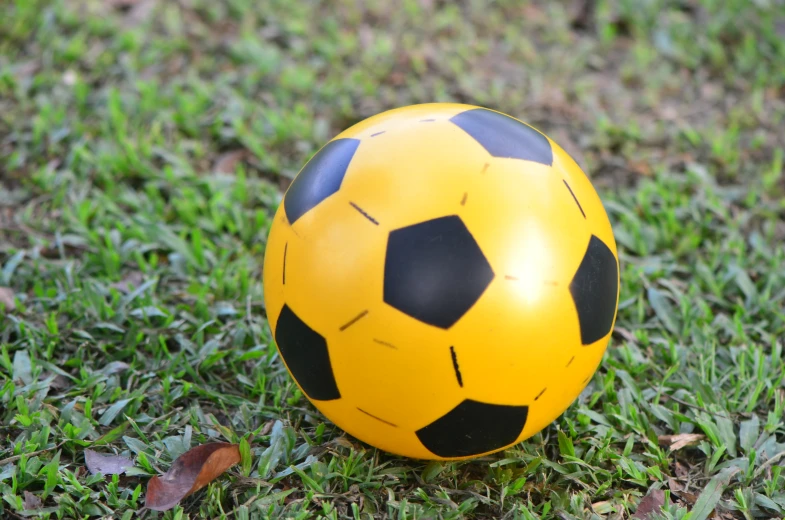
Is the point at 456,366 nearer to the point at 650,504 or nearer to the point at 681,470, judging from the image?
the point at 650,504

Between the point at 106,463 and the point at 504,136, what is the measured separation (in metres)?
1.36

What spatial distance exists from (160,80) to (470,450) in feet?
8.82

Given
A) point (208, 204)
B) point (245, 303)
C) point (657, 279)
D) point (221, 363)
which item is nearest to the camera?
point (221, 363)

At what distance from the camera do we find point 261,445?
2.20 metres

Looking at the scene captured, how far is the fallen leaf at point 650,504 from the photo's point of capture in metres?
2.04

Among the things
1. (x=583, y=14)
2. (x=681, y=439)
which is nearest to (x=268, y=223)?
(x=681, y=439)

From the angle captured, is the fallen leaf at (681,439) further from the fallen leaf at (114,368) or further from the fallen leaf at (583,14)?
the fallen leaf at (583,14)

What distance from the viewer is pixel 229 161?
11.2ft

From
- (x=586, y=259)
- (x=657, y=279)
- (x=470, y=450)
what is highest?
(x=586, y=259)

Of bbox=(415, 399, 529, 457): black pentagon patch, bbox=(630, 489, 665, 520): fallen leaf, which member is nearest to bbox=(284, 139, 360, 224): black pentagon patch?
bbox=(415, 399, 529, 457): black pentagon patch

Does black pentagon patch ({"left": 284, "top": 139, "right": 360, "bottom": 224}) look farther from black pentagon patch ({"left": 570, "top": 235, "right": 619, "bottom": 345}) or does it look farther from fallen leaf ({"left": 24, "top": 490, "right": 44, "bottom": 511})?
fallen leaf ({"left": 24, "top": 490, "right": 44, "bottom": 511})

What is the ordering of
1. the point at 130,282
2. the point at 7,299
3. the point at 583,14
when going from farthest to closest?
the point at 583,14 → the point at 130,282 → the point at 7,299

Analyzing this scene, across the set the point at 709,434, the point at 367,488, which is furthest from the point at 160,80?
the point at 709,434

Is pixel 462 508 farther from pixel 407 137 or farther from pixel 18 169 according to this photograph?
pixel 18 169
